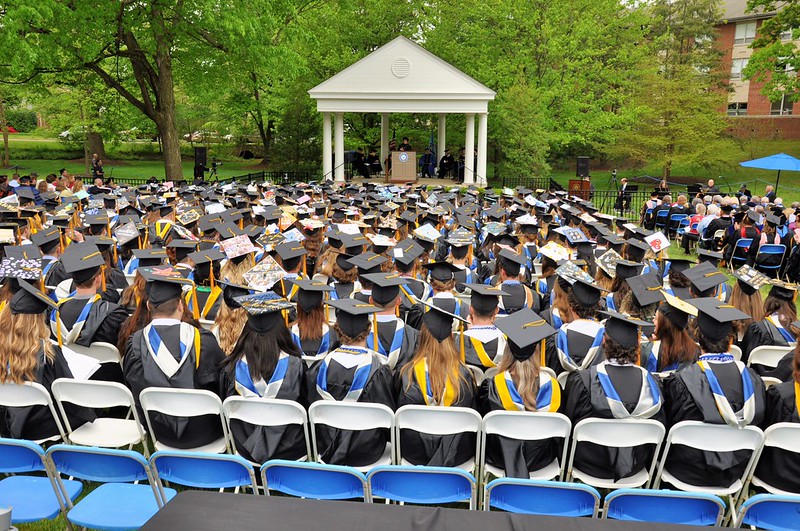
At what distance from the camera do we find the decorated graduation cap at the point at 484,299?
4.86 meters

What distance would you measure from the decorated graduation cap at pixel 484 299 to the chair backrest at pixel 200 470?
7.67ft

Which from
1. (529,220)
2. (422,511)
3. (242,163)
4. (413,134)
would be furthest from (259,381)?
(242,163)

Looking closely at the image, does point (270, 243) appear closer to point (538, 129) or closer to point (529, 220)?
point (529, 220)

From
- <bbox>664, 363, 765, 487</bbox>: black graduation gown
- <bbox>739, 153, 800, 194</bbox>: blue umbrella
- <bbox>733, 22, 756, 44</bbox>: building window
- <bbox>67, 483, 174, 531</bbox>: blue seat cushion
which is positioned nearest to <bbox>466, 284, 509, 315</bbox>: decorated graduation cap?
<bbox>664, 363, 765, 487</bbox>: black graduation gown

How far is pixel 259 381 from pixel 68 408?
138 centimetres

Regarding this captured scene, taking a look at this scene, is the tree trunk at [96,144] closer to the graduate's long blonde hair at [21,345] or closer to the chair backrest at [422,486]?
the graduate's long blonde hair at [21,345]

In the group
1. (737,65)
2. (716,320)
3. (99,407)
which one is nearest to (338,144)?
(99,407)

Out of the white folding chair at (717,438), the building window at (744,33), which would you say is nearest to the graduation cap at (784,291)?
the white folding chair at (717,438)

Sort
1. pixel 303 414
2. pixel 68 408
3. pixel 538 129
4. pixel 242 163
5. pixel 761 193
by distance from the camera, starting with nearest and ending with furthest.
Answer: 1. pixel 303 414
2. pixel 68 408
3. pixel 538 129
4. pixel 761 193
5. pixel 242 163

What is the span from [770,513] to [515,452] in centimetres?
136

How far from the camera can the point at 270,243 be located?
7.91 m

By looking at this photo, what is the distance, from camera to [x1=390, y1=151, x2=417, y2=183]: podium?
956 inches

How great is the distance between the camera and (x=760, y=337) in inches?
218

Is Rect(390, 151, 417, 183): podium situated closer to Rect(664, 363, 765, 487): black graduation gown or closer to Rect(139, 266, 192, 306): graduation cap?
Rect(139, 266, 192, 306): graduation cap
